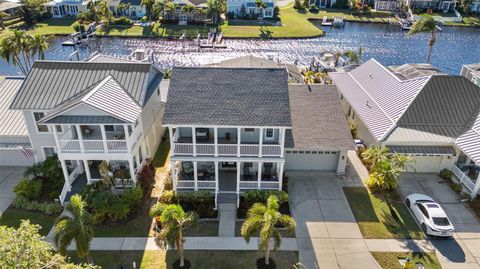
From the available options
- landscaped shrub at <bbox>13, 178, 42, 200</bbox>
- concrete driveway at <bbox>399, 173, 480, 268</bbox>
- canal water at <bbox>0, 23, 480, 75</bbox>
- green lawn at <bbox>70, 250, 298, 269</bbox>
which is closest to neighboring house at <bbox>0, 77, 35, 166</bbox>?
landscaped shrub at <bbox>13, 178, 42, 200</bbox>

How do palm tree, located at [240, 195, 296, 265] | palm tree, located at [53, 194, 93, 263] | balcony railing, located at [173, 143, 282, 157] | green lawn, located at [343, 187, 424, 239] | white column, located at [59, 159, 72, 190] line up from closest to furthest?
palm tree, located at [53, 194, 93, 263] < palm tree, located at [240, 195, 296, 265] < green lawn, located at [343, 187, 424, 239] < balcony railing, located at [173, 143, 282, 157] < white column, located at [59, 159, 72, 190]

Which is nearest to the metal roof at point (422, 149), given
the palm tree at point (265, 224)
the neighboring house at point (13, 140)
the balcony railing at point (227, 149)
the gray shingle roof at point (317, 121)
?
the gray shingle roof at point (317, 121)

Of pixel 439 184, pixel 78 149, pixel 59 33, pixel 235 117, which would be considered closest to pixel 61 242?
pixel 78 149

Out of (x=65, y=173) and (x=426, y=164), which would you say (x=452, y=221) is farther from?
(x=65, y=173)

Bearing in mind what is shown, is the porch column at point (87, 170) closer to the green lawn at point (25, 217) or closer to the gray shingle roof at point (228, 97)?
the green lawn at point (25, 217)

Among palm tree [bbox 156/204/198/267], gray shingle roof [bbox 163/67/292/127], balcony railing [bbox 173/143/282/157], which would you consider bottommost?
palm tree [bbox 156/204/198/267]

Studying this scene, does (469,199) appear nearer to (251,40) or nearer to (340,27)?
(251,40)

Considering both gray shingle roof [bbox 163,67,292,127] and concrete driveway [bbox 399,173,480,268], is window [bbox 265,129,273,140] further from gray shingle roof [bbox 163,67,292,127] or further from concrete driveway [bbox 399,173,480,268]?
concrete driveway [bbox 399,173,480,268]
